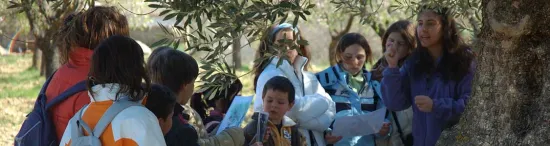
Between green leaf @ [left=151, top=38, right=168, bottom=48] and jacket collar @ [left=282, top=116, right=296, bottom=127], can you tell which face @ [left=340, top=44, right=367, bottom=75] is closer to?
jacket collar @ [left=282, top=116, right=296, bottom=127]

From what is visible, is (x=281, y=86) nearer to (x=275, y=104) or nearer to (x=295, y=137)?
(x=275, y=104)

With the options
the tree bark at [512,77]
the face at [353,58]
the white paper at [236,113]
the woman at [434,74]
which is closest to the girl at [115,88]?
the white paper at [236,113]

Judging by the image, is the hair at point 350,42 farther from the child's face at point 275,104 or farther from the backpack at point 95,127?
the backpack at point 95,127

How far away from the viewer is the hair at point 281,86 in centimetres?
519

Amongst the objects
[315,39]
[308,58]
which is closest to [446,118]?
[308,58]

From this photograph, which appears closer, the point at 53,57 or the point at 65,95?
the point at 65,95

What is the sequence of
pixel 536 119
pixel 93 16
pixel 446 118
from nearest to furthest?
pixel 536 119
pixel 93 16
pixel 446 118

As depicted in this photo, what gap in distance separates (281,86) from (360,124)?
598 mm

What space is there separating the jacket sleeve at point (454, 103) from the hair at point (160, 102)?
164 cm

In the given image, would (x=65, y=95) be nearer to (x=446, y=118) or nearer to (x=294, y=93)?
Answer: (x=294, y=93)

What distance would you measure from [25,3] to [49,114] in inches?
25.2

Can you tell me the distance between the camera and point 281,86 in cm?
519

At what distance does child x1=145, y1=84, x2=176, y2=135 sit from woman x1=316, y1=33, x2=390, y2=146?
2.17m

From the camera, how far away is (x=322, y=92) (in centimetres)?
573
